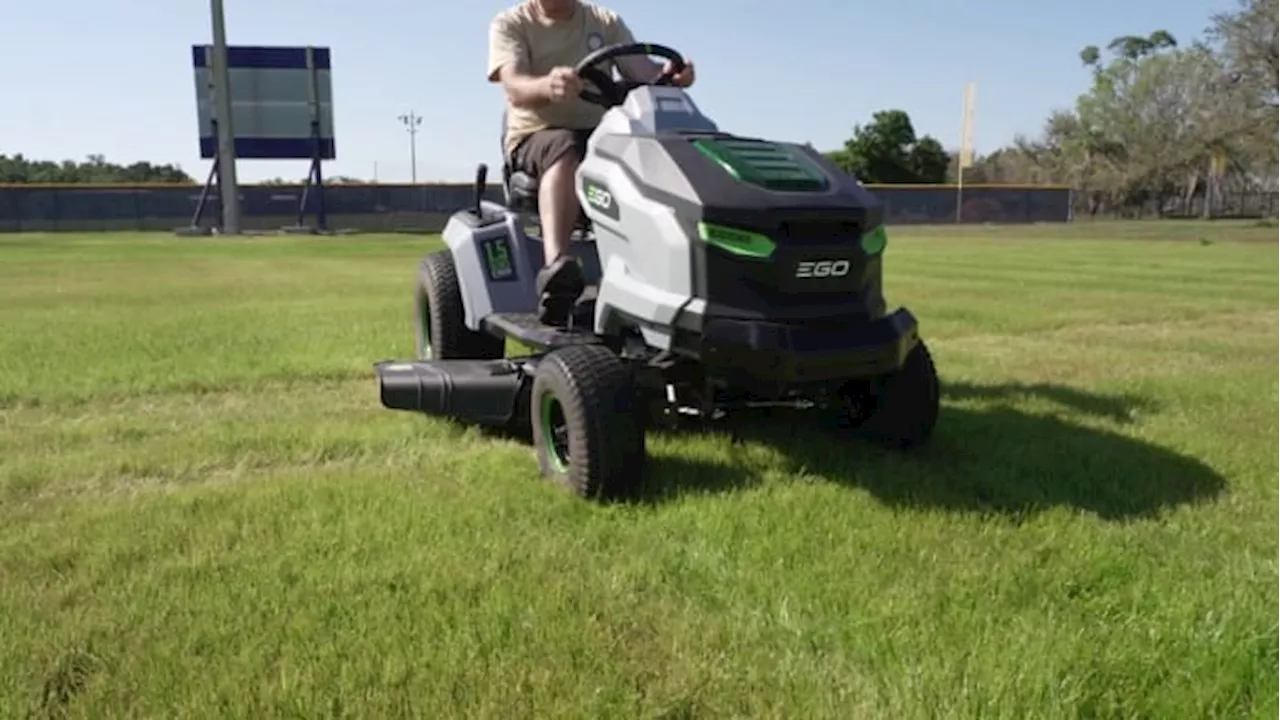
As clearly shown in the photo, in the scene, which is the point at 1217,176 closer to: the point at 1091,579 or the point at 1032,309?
the point at 1032,309

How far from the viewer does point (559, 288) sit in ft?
11.9

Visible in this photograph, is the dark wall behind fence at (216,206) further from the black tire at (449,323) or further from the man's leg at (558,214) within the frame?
the man's leg at (558,214)

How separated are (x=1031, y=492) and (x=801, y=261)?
1.08 m

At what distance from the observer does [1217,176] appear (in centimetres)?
5597

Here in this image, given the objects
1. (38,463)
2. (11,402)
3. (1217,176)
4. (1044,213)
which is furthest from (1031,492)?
(1217,176)

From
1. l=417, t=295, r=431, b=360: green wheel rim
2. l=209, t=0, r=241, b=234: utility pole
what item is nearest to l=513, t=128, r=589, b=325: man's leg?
l=417, t=295, r=431, b=360: green wheel rim

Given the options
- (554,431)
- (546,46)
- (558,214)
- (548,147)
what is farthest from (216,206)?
(554,431)

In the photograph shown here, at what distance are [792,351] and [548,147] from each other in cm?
154

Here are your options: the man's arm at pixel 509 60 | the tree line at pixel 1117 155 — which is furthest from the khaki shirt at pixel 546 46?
the tree line at pixel 1117 155

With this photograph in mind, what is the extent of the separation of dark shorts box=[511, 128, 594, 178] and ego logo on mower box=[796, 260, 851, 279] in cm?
125

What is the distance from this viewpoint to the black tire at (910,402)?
349cm

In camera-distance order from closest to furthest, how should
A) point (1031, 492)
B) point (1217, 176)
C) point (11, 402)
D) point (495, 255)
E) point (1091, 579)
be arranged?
1. point (1091, 579)
2. point (1031, 492)
3. point (495, 255)
4. point (11, 402)
5. point (1217, 176)

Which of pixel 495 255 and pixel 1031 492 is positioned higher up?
Answer: pixel 495 255

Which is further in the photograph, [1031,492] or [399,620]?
[1031,492]
